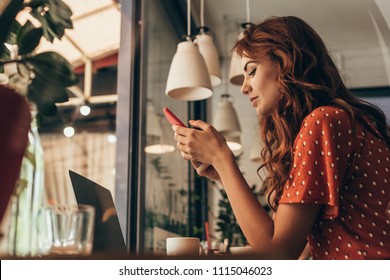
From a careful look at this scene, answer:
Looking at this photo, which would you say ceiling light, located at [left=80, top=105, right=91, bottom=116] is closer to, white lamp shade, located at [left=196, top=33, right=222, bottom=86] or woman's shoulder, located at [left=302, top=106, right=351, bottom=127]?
white lamp shade, located at [left=196, top=33, right=222, bottom=86]

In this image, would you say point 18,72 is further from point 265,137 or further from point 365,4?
point 365,4

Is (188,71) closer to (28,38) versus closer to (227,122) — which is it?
(28,38)

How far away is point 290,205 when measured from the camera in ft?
3.08

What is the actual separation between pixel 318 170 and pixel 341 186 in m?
0.06

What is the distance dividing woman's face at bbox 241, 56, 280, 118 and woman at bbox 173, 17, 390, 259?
0.04 meters

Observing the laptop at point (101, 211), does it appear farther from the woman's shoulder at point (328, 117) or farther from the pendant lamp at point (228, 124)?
the pendant lamp at point (228, 124)

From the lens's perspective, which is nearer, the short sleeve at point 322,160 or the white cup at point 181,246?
the short sleeve at point 322,160

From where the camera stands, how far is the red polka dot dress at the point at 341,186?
3.06 ft

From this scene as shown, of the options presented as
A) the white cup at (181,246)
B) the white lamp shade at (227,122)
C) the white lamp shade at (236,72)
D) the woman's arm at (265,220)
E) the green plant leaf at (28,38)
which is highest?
the white lamp shade at (236,72)

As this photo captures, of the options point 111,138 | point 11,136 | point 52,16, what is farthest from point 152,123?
point 11,136

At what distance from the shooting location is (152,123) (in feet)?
8.90

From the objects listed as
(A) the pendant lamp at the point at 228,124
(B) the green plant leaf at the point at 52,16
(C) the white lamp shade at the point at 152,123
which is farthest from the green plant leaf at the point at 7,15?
(A) the pendant lamp at the point at 228,124

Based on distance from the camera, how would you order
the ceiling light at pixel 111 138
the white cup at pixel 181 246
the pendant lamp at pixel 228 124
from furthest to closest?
1. the pendant lamp at pixel 228 124
2. the ceiling light at pixel 111 138
3. the white cup at pixel 181 246

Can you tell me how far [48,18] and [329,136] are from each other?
85cm
